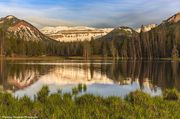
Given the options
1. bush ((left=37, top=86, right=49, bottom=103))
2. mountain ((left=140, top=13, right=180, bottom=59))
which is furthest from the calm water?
mountain ((left=140, top=13, right=180, bottom=59))

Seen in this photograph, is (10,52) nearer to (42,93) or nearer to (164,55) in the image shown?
(164,55)

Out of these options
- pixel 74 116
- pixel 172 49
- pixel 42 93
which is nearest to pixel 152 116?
pixel 74 116

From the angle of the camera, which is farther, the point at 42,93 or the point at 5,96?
the point at 42,93

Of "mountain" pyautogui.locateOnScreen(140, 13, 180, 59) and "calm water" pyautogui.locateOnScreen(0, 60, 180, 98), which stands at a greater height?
"mountain" pyautogui.locateOnScreen(140, 13, 180, 59)

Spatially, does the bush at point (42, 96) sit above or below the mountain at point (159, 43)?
below

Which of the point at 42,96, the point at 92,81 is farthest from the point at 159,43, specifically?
the point at 42,96

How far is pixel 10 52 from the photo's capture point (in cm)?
18375

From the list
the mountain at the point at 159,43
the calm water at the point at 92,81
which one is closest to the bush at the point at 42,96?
the calm water at the point at 92,81

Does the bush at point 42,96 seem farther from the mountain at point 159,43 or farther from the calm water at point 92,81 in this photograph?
the mountain at point 159,43

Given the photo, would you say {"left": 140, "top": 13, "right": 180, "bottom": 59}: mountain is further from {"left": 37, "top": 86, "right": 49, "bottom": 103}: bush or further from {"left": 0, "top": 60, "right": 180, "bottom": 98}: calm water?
{"left": 37, "top": 86, "right": 49, "bottom": 103}: bush

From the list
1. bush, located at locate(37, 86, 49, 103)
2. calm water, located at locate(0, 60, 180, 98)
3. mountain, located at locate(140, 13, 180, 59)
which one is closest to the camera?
bush, located at locate(37, 86, 49, 103)

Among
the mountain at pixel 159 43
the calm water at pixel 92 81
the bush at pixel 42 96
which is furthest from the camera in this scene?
the mountain at pixel 159 43

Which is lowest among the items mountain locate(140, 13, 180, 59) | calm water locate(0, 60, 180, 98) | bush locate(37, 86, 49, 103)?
calm water locate(0, 60, 180, 98)

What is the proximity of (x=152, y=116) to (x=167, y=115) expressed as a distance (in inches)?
32.7
